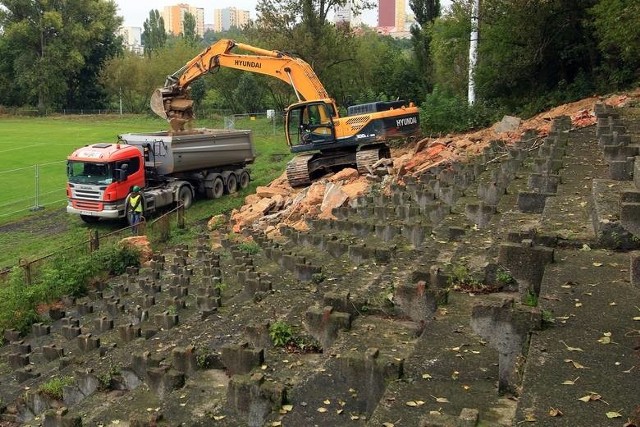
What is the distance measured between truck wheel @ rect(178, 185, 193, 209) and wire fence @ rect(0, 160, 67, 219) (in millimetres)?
4572

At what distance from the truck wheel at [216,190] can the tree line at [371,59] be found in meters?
7.95

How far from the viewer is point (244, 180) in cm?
2436

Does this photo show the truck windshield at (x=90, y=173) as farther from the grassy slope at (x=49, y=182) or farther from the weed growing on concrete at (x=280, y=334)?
the weed growing on concrete at (x=280, y=334)

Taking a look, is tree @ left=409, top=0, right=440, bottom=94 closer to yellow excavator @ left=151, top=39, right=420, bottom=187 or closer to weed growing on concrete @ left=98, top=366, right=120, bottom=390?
yellow excavator @ left=151, top=39, right=420, bottom=187

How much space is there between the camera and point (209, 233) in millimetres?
17188

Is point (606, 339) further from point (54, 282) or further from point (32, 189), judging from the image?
point (32, 189)

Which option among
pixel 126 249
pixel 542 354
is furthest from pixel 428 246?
pixel 126 249

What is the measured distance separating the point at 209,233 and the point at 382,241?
8.02 meters

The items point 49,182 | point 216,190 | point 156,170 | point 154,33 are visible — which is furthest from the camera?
point 154,33

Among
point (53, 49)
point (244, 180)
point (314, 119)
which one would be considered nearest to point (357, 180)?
point (314, 119)

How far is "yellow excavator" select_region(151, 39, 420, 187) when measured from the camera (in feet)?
62.5

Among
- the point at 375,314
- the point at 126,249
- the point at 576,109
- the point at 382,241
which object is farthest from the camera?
the point at 576,109

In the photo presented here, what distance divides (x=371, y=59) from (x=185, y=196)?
117 feet

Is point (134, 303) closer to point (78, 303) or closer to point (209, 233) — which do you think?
point (78, 303)
